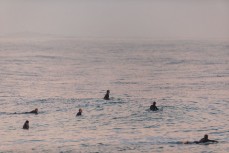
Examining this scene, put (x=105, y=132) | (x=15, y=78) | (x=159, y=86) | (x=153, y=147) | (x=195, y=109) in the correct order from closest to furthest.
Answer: (x=153, y=147) → (x=105, y=132) → (x=195, y=109) → (x=159, y=86) → (x=15, y=78)

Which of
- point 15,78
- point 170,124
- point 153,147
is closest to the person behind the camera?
point 153,147

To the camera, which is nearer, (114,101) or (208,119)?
(208,119)

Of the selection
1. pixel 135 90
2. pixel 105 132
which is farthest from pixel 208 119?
pixel 135 90

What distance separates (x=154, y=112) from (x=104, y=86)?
2088cm

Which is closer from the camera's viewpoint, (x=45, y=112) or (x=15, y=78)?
(x=45, y=112)

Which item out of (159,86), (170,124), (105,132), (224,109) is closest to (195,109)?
(224,109)

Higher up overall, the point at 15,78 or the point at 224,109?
the point at 15,78

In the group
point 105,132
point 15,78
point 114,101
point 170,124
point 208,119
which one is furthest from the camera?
point 15,78

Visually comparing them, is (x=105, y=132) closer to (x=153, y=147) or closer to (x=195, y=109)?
(x=153, y=147)

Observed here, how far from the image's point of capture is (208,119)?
45.4 m

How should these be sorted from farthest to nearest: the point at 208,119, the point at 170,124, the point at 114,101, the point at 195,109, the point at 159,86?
the point at 159,86
the point at 114,101
the point at 195,109
the point at 208,119
the point at 170,124

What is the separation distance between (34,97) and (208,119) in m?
21.1

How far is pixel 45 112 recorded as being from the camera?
47.6m

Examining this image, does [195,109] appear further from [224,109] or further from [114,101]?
[114,101]
